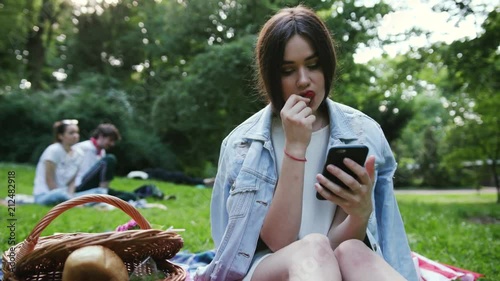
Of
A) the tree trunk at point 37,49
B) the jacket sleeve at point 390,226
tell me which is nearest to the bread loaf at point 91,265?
the jacket sleeve at point 390,226

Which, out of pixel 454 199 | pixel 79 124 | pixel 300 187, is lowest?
pixel 454 199

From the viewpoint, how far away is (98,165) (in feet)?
21.0

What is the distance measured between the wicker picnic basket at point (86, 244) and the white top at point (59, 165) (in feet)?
14.3

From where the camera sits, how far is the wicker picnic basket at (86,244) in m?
1.68

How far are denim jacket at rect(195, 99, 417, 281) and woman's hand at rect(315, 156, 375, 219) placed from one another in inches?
7.2

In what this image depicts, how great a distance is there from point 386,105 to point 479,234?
9.23 m

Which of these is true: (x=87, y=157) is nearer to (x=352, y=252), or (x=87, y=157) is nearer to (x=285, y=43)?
(x=285, y=43)

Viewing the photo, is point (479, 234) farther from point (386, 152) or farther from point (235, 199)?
point (235, 199)

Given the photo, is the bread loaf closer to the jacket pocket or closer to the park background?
the jacket pocket

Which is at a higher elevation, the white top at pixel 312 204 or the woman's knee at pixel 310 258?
the white top at pixel 312 204

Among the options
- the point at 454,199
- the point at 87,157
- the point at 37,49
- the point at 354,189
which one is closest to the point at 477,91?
the point at 87,157

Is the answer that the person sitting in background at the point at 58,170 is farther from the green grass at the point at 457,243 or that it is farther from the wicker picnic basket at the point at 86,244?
the wicker picnic basket at the point at 86,244

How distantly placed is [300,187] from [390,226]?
44 centimetres

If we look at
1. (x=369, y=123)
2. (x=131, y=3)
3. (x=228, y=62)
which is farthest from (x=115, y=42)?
(x=369, y=123)
